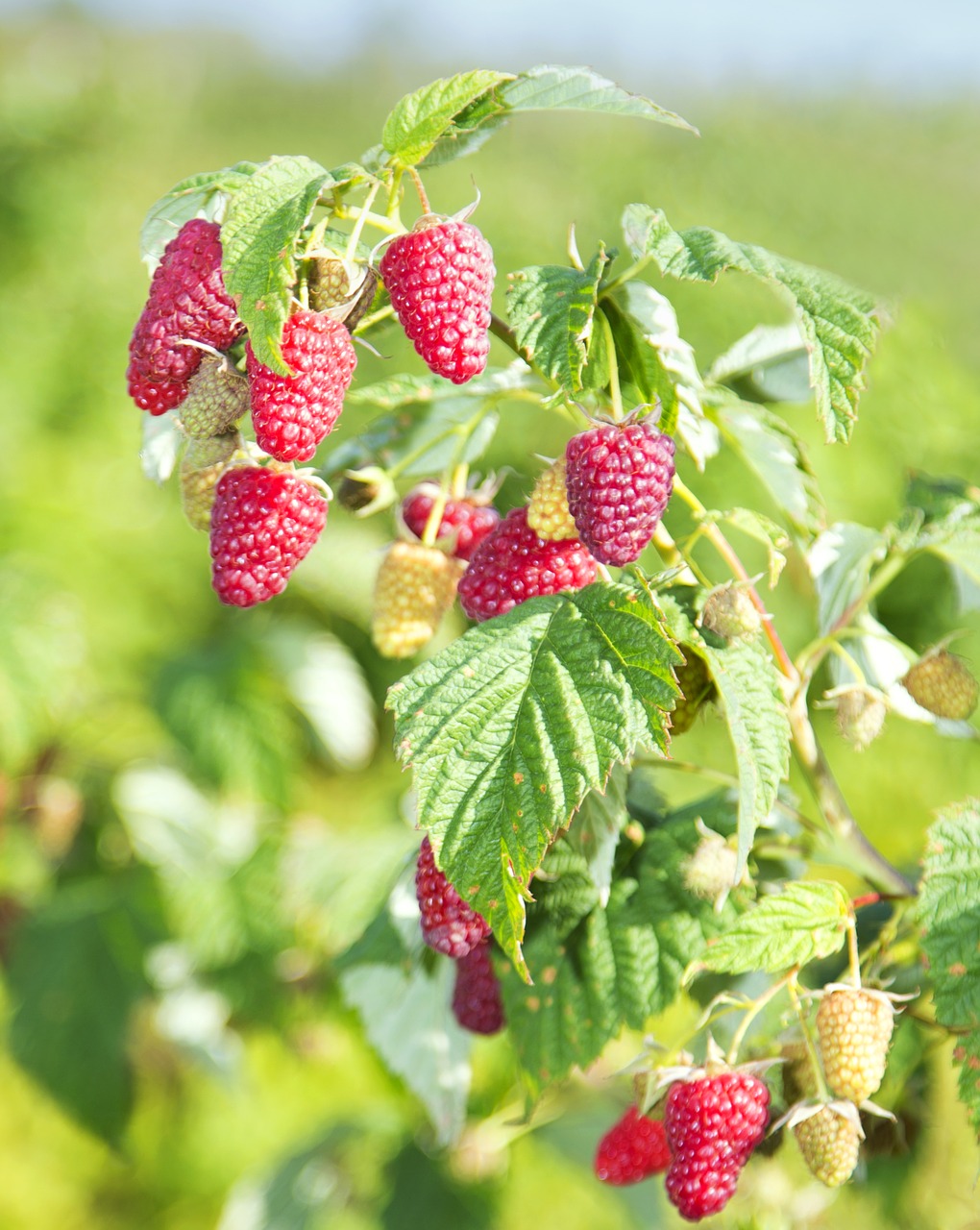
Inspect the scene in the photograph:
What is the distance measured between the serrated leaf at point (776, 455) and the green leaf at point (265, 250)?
9.0 inches

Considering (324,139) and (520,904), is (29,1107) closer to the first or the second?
(520,904)

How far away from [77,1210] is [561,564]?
1670mm

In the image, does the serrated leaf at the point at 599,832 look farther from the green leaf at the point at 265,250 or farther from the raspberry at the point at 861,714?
the green leaf at the point at 265,250

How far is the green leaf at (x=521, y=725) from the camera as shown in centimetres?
46

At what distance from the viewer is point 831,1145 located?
1.76 ft

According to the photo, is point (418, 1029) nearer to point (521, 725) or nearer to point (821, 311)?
point (521, 725)

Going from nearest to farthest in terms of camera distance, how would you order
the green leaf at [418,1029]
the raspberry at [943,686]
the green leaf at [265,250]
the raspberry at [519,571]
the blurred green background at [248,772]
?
the green leaf at [265,250] < the raspberry at [519,571] < the raspberry at [943,686] < the green leaf at [418,1029] < the blurred green background at [248,772]

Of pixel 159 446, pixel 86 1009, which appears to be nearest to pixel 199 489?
pixel 159 446

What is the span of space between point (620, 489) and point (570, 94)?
0.17 metres

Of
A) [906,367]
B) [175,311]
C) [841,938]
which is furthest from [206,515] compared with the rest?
[906,367]

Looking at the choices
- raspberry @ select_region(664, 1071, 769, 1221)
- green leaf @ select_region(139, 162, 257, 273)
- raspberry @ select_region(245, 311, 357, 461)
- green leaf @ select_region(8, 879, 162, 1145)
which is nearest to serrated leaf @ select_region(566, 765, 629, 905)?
raspberry @ select_region(664, 1071, 769, 1221)

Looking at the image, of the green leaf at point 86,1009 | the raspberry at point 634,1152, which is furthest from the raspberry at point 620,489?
the green leaf at point 86,1009

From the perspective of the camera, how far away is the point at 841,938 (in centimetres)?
54

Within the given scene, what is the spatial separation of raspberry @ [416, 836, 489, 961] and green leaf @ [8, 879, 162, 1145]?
970mm
